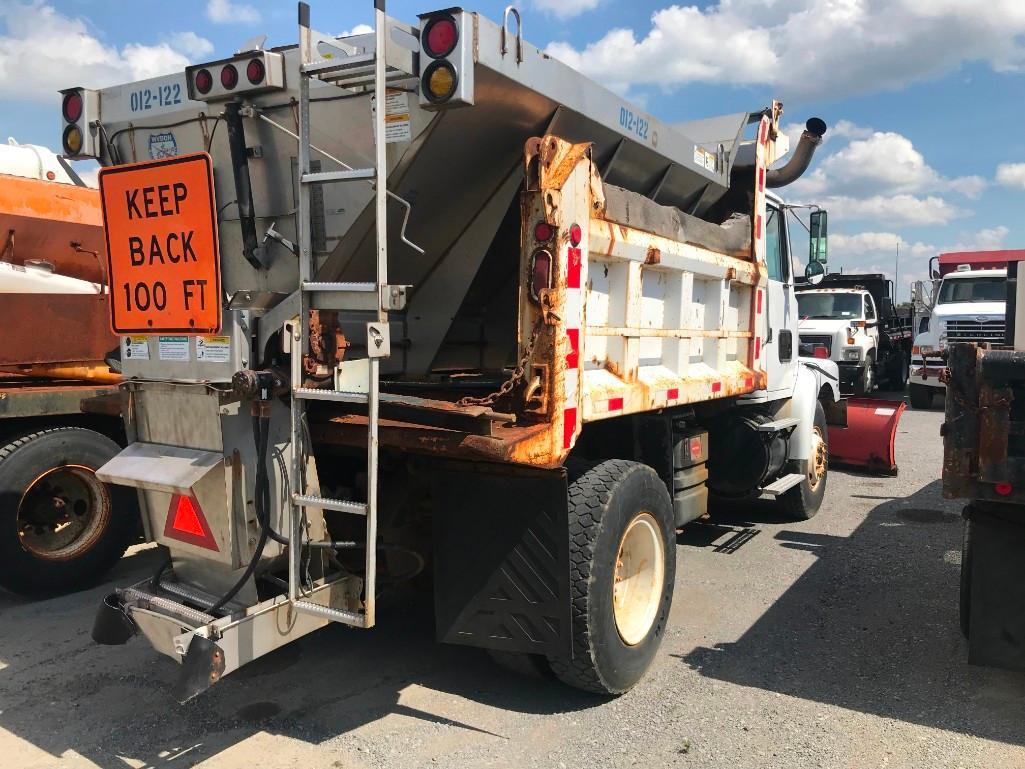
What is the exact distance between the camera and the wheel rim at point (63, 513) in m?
5.43

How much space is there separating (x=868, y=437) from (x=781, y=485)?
3412mm

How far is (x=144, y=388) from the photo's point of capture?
145 inches

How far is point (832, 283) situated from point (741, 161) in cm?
Result: 1658

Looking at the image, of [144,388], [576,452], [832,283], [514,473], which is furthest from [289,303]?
[832,283]

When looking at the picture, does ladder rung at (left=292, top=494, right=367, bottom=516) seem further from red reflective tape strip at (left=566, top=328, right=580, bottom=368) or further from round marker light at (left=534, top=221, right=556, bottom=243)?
round marker light at (left=534, top=221, right=556, bottom=243)

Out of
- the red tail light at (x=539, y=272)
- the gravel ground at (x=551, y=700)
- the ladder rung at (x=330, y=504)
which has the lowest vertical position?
the gravel ground at (x=551, y=700)

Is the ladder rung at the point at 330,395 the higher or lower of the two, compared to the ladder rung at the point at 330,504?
higher

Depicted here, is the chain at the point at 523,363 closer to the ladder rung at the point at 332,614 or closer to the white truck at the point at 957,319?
the ladder rung at the point at 332,614

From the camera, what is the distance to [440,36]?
3049 mm

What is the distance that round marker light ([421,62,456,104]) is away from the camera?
302cm

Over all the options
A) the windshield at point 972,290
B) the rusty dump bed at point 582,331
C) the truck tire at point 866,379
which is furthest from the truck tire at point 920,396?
the rusty dump bed at point 582,331

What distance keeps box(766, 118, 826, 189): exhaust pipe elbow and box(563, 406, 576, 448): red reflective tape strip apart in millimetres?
3549

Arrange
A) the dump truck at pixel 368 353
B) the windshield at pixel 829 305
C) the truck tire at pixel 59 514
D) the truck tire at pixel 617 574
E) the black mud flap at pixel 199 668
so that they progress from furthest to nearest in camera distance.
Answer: the windshield at pixel 829 305
the truck tire at pixel 59 514
the truck tire at pixel 617 574
the dump truck at pixel 368 353
the black mud flap at pixel 199 668

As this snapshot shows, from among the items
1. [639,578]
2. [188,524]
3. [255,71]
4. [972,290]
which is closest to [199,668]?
[188,524]
